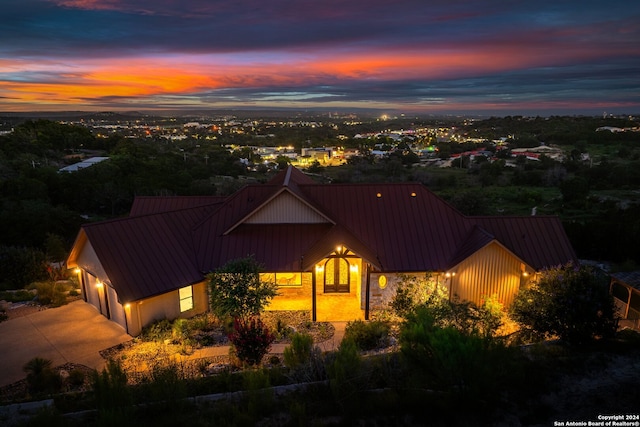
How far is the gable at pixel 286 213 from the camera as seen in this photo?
18406 mm

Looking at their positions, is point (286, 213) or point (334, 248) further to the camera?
point (286, 213)

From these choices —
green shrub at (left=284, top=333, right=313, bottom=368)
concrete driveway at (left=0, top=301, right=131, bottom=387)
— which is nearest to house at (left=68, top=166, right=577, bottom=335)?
concrete driveway at (left=0, top=301, right=131, bottom=387)

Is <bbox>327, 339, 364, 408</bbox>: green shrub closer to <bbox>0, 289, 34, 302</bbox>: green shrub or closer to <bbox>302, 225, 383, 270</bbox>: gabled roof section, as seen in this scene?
<bbox>302, 225, 383, 270</bbox>: gabled roof section

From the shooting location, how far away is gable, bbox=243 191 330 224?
18.4 m

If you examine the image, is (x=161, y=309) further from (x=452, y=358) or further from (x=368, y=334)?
(x=452, y=358)

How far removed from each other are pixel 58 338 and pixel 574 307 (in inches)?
683

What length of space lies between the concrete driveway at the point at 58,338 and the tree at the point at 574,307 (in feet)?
46.2

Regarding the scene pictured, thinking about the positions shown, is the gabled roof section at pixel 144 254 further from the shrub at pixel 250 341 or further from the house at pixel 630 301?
the house at pixel 630 301

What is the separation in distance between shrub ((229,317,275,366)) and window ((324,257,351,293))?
6.71 meters

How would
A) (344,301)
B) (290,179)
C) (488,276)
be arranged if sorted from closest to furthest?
1. (488,276)
2. (344,301)
3. (290,179)

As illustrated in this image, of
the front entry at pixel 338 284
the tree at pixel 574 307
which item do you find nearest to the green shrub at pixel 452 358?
the tree at pixel 574 307

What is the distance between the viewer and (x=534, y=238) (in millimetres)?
18406

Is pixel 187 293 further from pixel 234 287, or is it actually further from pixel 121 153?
pixel 121 153

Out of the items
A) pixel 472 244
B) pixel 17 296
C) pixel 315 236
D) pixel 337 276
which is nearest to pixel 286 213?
pixel 315 236
